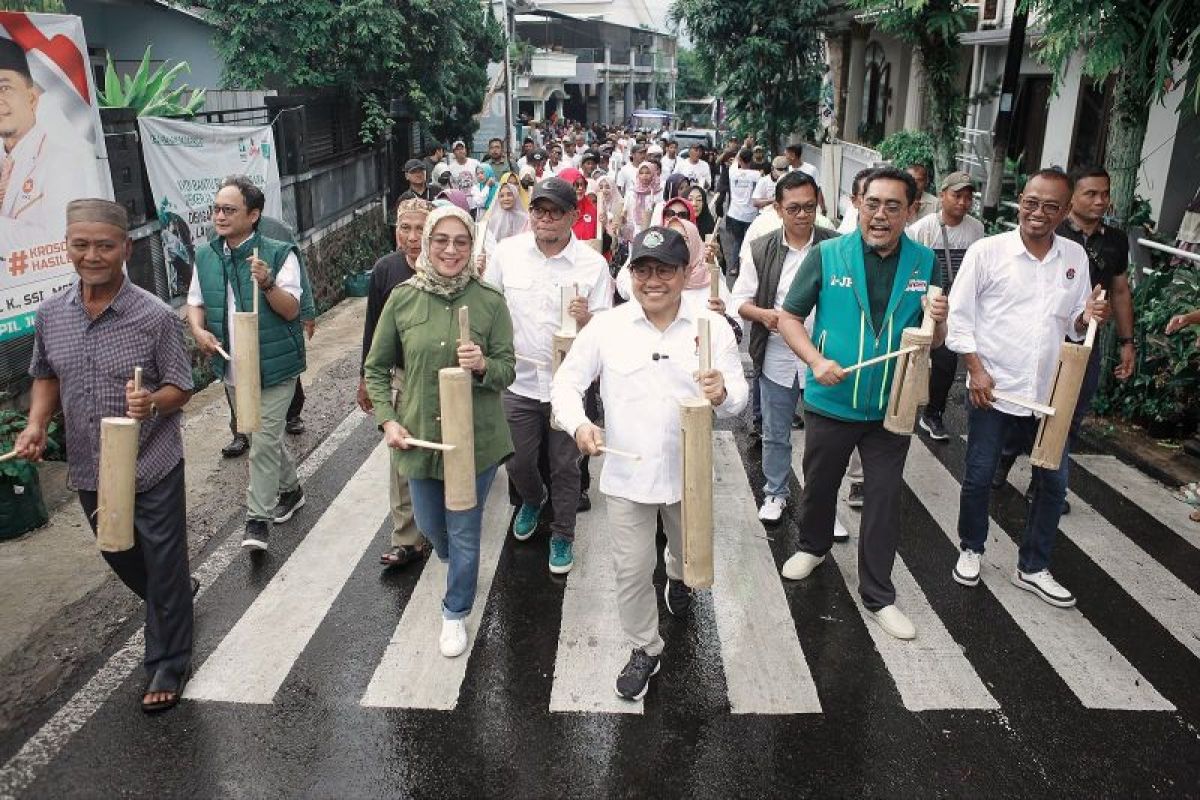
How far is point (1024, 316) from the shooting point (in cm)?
497

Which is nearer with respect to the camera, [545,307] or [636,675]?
[636,675]

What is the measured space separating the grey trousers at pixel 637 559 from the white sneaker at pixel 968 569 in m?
2.06

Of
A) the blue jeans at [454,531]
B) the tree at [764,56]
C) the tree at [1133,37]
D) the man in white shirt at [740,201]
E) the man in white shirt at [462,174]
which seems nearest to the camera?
the blue jeans at [454,531]

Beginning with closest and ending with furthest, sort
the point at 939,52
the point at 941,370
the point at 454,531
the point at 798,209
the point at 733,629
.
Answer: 1. the point at 454,531
2. the point at 733,629
3. the point at 798,209
4. the point at 941,370
5. the point at 939,52

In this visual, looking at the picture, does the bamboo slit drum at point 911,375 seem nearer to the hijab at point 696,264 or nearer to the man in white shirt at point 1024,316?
the man in white shirt at point 1024,316

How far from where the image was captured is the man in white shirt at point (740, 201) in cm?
1452

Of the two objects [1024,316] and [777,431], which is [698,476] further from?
[777,431]

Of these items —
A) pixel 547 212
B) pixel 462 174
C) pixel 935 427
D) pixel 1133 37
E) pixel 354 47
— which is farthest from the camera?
pixel 354 47

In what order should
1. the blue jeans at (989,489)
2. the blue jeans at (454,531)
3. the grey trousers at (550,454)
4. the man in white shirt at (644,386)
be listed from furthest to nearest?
1. the grey trousers at (550,454)
2. the blue jeans at (989,489)
3. the blue jeans at (454,531)
4. the man in white shirt at (644,386)

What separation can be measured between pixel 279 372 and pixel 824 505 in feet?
10.7

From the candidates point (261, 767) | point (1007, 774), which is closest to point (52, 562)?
point (261, 767)

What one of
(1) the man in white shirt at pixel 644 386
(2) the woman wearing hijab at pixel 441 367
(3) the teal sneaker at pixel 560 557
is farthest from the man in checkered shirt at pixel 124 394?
(3) the teal sneaker at pixel 560 557

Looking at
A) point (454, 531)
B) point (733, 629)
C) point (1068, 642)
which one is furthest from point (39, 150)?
point (1068, 642)

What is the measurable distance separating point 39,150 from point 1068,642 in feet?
22.8
